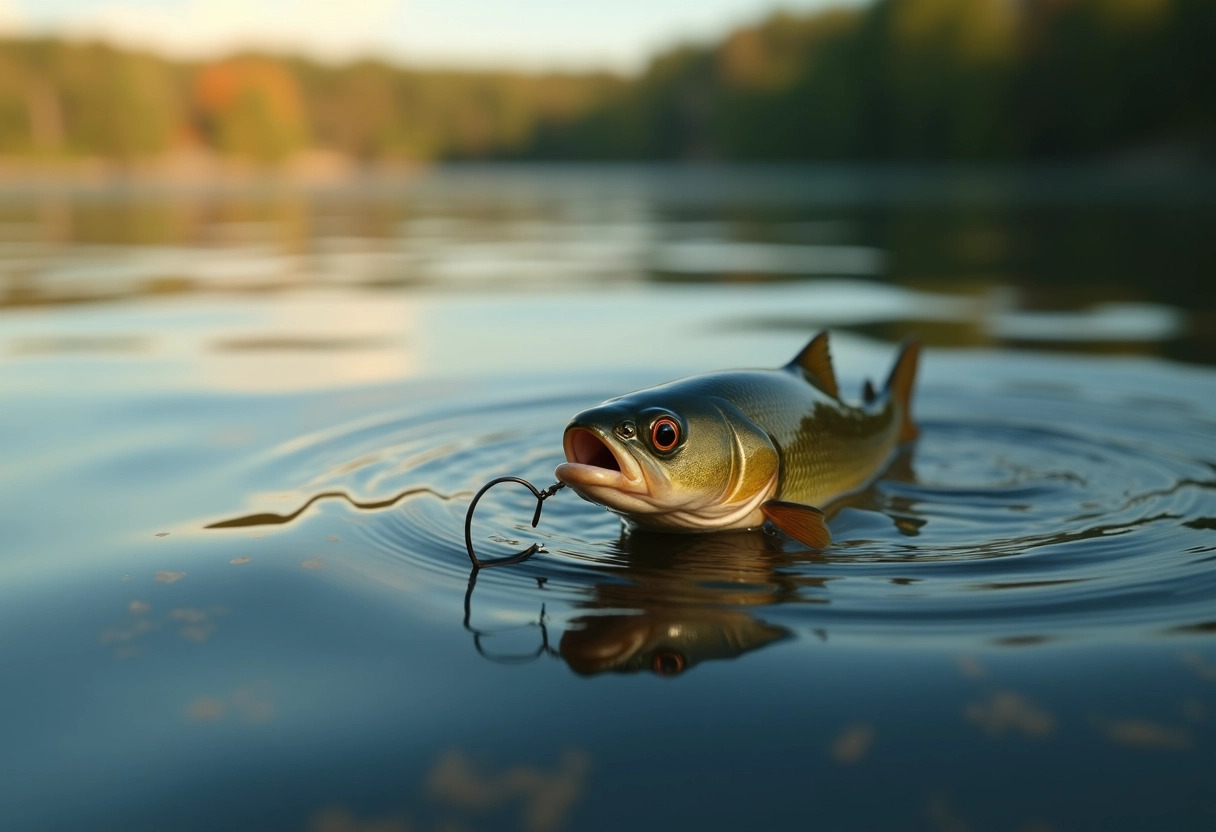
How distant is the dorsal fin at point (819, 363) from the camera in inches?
230

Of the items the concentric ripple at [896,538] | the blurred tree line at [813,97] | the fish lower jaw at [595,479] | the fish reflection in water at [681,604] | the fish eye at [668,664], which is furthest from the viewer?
the blurred tree line at [813,97]

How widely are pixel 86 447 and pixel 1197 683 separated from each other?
19.6ft

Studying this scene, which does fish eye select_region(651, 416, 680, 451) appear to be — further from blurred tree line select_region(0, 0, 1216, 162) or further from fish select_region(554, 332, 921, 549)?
blurred tree line select_region(0, 0, 1216, 162)

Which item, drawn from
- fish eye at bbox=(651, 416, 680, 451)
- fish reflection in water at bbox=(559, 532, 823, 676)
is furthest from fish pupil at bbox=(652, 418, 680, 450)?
fish reflection in water at bbox=(559, 532, 823, 676)

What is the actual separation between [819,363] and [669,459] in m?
1.56

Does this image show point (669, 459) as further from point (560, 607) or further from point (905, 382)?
point (905, 382)

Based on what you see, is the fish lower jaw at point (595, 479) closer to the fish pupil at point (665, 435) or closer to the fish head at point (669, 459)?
the fish head at point (669, 459)

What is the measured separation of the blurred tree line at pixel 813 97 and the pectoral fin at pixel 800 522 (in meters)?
73.3

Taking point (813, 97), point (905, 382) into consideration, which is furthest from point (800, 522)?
point (813, 97)

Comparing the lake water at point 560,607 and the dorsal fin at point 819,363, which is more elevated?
the dorsal fin at point 819,363

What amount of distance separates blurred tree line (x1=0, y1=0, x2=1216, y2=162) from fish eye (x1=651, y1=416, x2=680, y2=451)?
7367 cm

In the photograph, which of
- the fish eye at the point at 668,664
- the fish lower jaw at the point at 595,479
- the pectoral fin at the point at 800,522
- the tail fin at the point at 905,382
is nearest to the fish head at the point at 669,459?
the fish lower jaw at the point at 595,479

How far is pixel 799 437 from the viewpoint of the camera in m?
5.39

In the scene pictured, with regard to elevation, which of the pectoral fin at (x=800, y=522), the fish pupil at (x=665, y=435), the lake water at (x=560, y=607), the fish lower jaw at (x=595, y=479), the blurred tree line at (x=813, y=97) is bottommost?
the lake water at (x=560, y=607)
